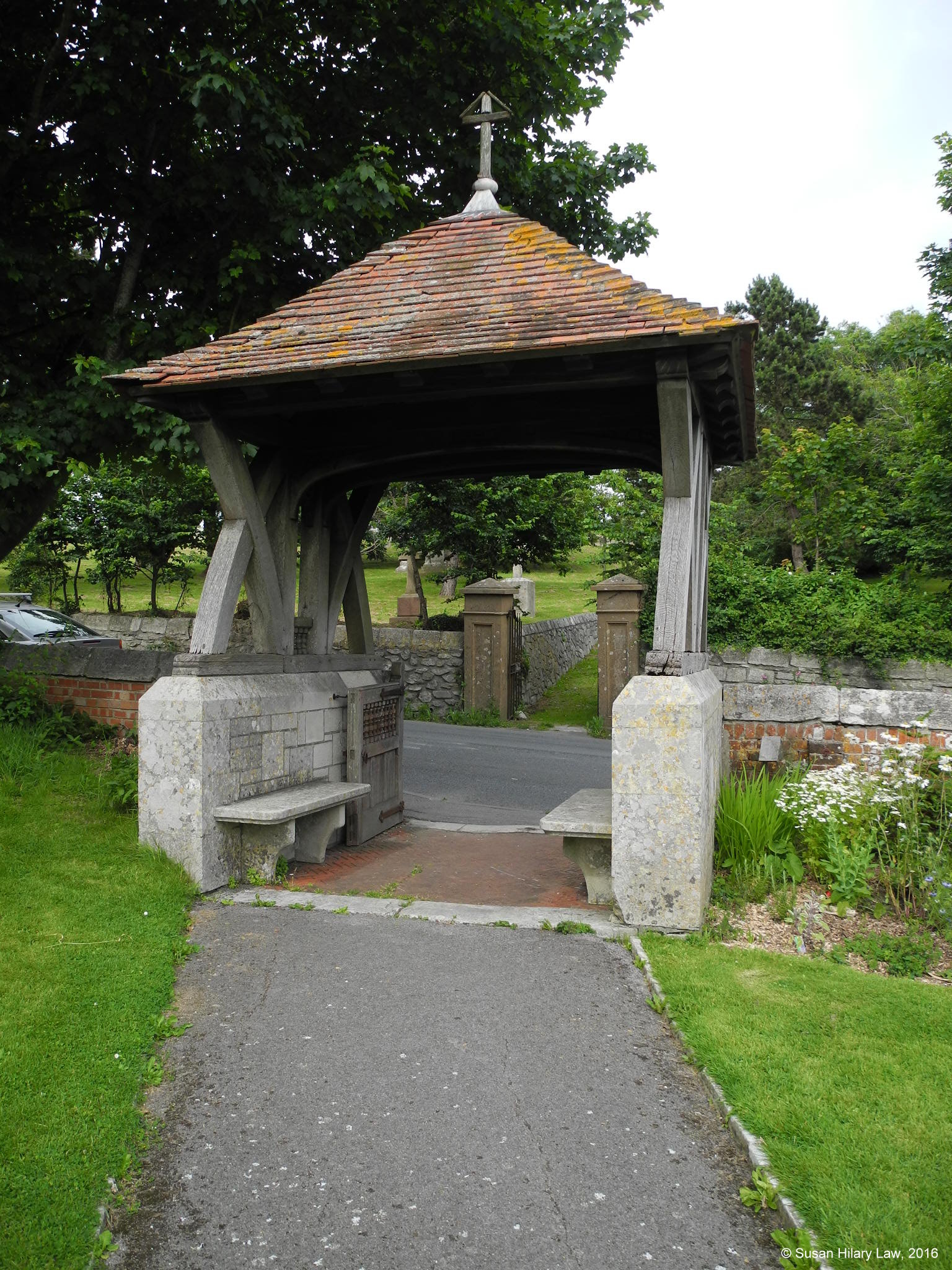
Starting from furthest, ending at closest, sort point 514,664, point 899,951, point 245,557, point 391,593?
1. point 391,593
2. point 514,664
3. point 245,557
4. point 899,951

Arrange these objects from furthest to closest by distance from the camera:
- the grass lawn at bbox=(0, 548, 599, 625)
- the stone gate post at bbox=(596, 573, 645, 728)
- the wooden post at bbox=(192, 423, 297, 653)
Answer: the grass lawn at bbox=(0, 548, 599, 625) < the stone gate post at bbox=(596, 573, 645, 728) < the wooden post at bbox=(192, 423, 297, 653)

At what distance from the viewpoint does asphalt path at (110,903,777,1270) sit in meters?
2.57

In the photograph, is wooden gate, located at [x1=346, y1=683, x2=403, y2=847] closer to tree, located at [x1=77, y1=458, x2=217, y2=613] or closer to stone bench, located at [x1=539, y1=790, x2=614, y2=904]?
stone bench, located at [x1=539, y1=790, x2=614, y2=904]

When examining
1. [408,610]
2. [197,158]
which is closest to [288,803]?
[197,158]

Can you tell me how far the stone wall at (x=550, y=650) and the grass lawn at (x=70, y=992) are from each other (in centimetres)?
1079

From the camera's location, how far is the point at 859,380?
27.7 meters

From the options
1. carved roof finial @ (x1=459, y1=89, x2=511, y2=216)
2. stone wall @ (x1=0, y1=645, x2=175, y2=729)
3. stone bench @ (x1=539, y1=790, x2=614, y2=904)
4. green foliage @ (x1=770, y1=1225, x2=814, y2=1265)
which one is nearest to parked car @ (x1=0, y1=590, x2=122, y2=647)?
stone wall @ (x1=0, y1=645, x2=175, y2=729)

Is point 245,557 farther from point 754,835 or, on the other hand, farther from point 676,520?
point 754,835

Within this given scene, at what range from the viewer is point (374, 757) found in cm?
795

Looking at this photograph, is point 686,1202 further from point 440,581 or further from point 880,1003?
point 440,581

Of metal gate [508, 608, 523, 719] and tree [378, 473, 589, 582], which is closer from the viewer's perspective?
metal gate [508, 608, 523, 719]

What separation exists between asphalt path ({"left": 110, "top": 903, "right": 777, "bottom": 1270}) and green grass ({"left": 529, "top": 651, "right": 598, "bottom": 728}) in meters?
11.1

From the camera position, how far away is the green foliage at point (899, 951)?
4.56 meters

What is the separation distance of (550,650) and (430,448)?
11.7 meters
